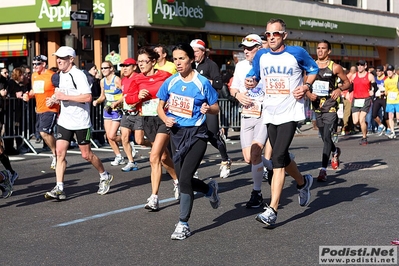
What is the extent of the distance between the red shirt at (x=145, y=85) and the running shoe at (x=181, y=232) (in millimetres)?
2529

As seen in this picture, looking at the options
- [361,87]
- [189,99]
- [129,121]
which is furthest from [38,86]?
[361,87]

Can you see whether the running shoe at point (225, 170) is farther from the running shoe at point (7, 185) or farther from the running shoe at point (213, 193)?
the running shoe at point (213, 193)

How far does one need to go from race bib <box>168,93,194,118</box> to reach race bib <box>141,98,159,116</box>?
197 cm

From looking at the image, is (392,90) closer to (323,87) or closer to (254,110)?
(323,87)

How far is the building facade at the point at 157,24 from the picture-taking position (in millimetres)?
26656

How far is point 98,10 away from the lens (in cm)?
2666

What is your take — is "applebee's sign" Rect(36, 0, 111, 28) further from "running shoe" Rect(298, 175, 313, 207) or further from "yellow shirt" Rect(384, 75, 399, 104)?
"running shoe" Rect(298, 175, 313, 207)

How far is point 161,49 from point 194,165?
3519mm

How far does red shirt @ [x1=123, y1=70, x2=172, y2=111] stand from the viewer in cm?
971

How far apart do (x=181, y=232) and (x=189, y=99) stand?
1315 mm

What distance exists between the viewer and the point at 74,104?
33.5 ft

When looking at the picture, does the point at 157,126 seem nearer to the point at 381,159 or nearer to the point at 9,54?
the point at 381,159

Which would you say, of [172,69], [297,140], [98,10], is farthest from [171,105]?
[98,10]

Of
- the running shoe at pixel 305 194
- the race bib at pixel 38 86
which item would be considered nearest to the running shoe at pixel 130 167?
the race bib at pixel 38 86
